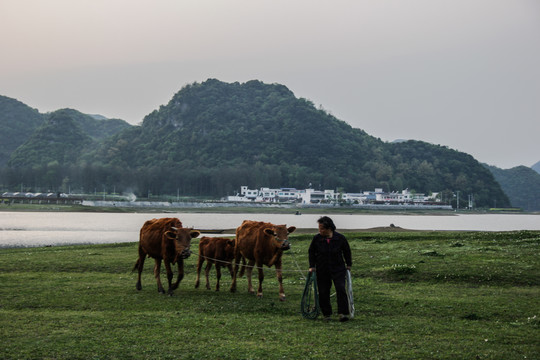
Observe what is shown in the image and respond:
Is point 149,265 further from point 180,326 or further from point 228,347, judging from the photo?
point 228,347

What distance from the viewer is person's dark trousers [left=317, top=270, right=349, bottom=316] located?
1203 cm

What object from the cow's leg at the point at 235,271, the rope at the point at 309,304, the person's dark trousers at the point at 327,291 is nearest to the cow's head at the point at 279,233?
the rope at the point at 309,304

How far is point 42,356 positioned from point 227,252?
8.42 metres

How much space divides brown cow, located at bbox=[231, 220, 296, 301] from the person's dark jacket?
187cm

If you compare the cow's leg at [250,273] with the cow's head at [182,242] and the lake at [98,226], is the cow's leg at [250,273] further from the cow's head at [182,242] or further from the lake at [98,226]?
the lake at [98,226]

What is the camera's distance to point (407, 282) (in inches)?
685

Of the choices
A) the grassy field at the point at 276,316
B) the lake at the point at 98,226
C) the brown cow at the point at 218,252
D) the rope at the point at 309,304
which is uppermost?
the brown cow at the point at 218,252

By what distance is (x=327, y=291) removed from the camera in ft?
40.9

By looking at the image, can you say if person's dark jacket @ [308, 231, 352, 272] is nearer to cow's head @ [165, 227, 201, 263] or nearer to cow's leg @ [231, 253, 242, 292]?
cow's head @ [165, 227, 201, 263]

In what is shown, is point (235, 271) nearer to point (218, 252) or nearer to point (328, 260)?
point (218, 252)

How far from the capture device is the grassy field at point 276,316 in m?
9.52

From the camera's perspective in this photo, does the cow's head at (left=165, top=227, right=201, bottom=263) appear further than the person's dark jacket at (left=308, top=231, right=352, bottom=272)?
Yes

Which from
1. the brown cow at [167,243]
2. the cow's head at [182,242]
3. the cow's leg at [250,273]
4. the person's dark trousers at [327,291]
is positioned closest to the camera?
the person's dark trousers at [327,291]

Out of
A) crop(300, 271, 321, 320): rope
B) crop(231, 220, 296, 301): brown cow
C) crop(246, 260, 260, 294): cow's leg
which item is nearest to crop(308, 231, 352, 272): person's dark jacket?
crop(300, 271, 321, 320): rope
